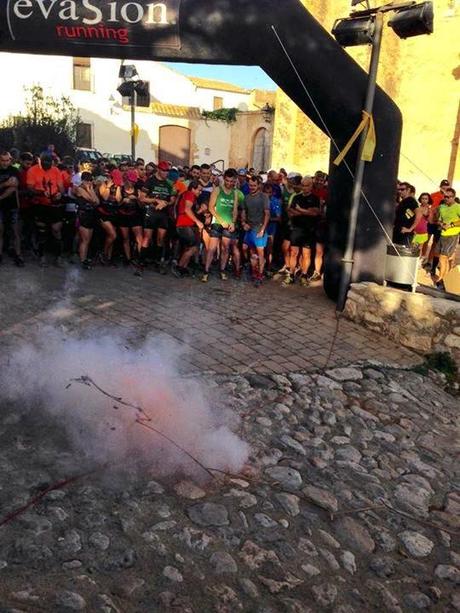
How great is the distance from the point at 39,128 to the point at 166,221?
64.8 feet

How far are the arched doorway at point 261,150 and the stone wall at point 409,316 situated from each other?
28.7 meters

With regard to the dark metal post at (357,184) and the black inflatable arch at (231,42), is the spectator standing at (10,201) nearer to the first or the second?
the black inflatable arch at (231,42)

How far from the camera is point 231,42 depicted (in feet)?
22.1

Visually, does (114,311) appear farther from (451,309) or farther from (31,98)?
(31,98)

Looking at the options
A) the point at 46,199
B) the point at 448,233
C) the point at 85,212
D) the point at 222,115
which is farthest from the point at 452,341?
the point at 222,115

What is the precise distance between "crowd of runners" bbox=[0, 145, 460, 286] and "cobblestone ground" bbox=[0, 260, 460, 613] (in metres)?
2.67

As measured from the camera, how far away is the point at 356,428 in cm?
469

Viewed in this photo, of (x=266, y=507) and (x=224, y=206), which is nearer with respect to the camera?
(x=266, y=507)

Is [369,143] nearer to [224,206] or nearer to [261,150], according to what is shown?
[224,206]

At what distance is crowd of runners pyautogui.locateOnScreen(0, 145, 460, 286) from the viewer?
26.6 feet

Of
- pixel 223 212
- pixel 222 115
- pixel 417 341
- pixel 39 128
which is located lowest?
pixel 417 341

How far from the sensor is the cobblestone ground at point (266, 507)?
9.15 ft

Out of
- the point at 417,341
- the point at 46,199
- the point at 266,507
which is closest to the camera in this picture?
the point at 266,507

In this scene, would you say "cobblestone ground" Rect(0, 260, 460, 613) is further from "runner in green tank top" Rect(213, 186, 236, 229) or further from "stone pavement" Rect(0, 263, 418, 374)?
"runner in green tank top" Rect(213, 186, 236, 229)
